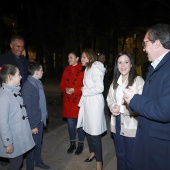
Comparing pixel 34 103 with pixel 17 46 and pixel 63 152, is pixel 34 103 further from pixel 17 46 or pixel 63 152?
pixel 63 152

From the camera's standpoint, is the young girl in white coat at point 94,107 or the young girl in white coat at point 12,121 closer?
the young girl in white coat at point 12,121

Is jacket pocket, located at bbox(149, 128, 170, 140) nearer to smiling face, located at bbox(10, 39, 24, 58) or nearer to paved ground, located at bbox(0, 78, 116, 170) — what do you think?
paved ground, located at bbox(0, 78, 116, 170)

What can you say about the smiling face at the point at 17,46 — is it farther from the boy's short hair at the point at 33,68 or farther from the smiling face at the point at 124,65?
the smiling face at the point at 124,65

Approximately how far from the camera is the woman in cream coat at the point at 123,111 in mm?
3838

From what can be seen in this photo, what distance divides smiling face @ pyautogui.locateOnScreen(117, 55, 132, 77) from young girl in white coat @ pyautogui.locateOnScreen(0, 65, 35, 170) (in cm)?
164

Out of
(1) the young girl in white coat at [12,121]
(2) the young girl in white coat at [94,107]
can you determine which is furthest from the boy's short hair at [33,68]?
(2) the young girl in white coat at [94,107]

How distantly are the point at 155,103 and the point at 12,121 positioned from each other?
216 centimetres

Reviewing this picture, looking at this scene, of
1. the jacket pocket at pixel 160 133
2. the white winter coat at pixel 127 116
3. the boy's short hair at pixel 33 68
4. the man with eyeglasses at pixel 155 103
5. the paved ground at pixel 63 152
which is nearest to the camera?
the man with eyeglasses at pixel 155 103

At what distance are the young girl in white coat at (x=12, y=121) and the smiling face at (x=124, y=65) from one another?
164 centimetres

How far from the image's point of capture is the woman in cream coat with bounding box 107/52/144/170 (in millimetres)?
3838

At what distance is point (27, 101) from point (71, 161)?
5.77 feet

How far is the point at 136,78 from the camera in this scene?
3.95 metres

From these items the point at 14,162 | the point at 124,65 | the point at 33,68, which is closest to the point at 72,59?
the point at 33,68

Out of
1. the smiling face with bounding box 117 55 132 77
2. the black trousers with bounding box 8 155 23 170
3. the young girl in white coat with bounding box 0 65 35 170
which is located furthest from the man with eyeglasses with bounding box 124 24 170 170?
the black trousers with bounding box 8 155 23 170
